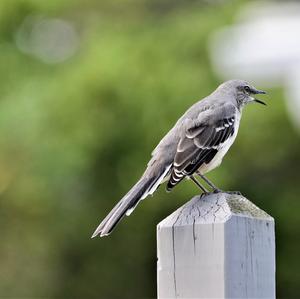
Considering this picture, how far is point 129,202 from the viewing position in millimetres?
3885

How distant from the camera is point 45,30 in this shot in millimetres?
12914

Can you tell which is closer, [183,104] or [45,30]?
[183,104]

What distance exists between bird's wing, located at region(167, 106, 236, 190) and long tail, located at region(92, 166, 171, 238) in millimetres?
82

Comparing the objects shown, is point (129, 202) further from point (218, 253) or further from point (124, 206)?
point (218, 253)

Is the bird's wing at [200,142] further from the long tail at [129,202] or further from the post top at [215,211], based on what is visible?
the post top at [215,211]

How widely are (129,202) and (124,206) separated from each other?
0.07 meters

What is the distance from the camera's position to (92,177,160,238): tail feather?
11.7ft

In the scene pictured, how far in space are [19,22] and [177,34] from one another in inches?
98.4

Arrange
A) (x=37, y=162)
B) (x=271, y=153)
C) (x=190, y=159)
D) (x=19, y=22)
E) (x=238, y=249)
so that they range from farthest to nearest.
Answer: (x=19, y=22)
(x=271, y=153)
(x=37, y=162)
(x=190, y=159)
(x=238, y=249)

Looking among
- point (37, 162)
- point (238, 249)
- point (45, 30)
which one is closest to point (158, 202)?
point (37, 162)

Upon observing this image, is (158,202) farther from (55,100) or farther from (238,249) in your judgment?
(238,249)

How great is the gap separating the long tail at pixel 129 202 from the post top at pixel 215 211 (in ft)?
1.32

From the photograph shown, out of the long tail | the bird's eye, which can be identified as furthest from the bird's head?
the long tail

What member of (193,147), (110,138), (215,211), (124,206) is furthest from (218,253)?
(110,138)
